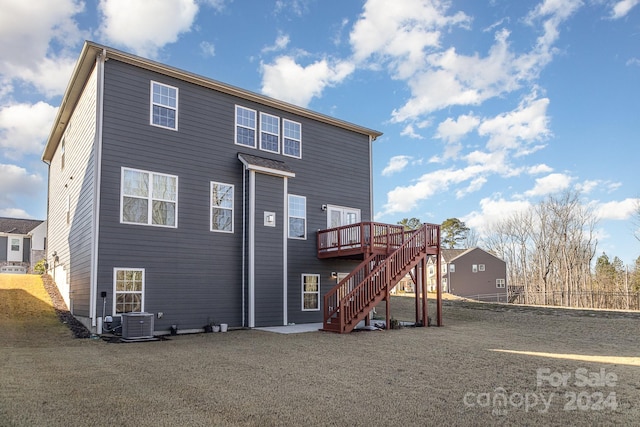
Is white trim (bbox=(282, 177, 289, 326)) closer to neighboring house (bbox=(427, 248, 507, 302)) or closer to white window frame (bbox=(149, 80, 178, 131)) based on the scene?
→ white window frame (bbox=(149, 80, 178, 131))

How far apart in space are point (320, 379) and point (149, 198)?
27.9 ft

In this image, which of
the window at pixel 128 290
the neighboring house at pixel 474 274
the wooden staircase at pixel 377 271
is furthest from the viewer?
the neighboring house at pixel 474 274

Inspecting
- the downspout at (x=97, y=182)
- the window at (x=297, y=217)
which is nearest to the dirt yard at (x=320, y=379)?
the downspout at (x=97, y=182)

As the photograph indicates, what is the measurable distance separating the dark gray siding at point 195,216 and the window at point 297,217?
22 cm

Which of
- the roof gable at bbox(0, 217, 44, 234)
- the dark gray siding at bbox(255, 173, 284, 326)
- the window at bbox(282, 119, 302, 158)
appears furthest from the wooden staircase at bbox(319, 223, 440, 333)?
the roof gable at bbox(0, 217, 44, 234)

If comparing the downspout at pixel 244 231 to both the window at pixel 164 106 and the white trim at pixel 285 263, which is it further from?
the window at pixel 164 106

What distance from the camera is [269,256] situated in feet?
49.4

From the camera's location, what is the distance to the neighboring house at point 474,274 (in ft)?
153

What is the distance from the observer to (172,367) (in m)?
7.59

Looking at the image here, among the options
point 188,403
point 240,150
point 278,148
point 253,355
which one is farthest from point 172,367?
point 278,148

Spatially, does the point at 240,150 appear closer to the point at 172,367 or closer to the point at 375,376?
the point at 172,367

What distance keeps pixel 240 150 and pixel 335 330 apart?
6492 mm

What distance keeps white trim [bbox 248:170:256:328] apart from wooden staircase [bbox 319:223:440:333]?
2.37 meters

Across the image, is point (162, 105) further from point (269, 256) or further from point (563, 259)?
point (563, 259)
